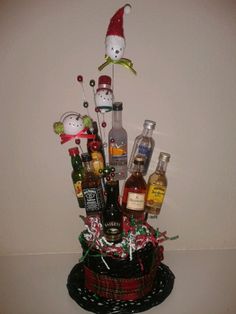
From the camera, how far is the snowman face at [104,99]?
1.04m

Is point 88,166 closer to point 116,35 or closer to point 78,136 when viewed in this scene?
point 78,136

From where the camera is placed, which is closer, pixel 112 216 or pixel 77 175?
pixel 112 216

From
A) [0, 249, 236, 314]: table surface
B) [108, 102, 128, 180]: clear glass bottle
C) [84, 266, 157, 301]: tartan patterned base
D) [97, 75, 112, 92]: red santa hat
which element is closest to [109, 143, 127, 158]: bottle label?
[108, 102, 128, 180]: clear glass bottle

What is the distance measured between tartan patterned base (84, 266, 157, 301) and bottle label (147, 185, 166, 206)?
0.26 m

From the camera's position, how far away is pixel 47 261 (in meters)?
1.34

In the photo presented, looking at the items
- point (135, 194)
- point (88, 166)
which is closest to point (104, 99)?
point (88, 166)

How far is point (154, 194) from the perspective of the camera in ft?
3.71

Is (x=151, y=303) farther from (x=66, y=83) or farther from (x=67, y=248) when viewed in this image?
(x=66, y=83)

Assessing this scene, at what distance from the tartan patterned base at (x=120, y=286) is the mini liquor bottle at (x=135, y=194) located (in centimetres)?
22

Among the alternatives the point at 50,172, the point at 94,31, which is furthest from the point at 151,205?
the point at 94,31

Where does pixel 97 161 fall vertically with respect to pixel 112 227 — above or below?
above

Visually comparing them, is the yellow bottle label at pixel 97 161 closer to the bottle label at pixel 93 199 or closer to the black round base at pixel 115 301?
the bottle label at pixel 93 199

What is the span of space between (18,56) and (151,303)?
1.09 metres

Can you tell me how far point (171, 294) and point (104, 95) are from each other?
82 centimetres
